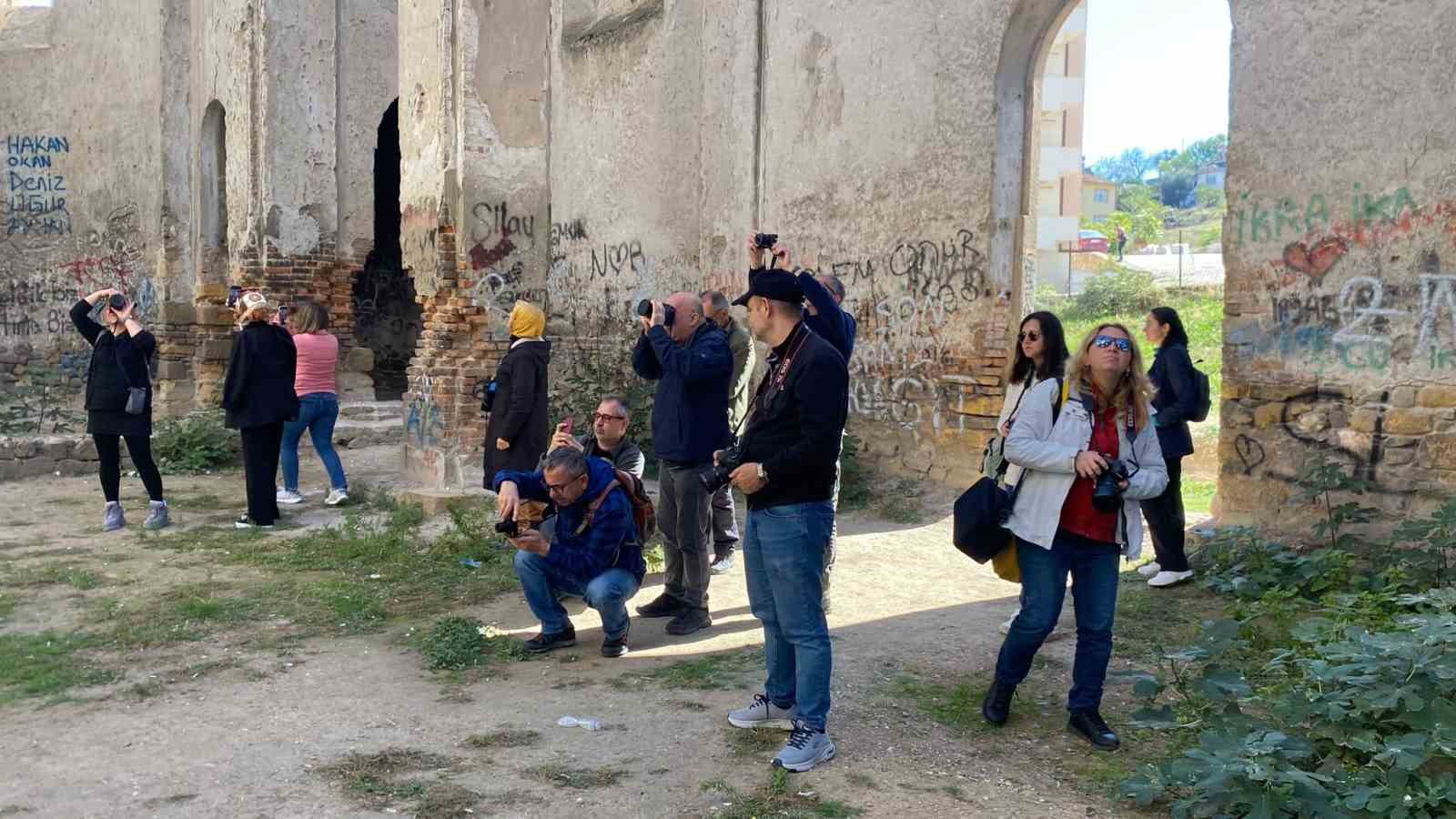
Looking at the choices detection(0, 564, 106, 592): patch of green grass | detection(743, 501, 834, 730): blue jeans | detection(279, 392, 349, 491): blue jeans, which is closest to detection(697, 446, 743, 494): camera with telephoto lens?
detection(743, 501, 834, 730): blue jeans

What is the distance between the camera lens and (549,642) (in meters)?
5.50

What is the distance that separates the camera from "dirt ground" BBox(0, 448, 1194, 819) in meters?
3.81

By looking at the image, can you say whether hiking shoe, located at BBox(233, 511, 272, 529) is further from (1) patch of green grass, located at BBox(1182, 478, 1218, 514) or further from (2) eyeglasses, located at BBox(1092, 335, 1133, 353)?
(1) patch of green grass, located at BBox(1182, 478, 1218, 514)

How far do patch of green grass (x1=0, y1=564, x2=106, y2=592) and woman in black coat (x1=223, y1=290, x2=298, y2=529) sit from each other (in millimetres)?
1579

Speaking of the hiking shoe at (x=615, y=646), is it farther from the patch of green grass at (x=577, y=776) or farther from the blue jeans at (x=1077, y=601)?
the blue jeans at (x=1077, y=601)

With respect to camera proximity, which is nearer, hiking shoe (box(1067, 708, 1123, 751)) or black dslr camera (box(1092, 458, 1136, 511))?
black dslr camera (box(1092, 458, 1136, 511))

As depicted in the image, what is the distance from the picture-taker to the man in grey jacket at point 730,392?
5973 mm

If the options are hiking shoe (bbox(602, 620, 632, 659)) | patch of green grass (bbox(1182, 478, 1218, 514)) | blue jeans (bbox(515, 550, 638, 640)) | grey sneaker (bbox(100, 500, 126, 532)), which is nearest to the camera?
blue jeans (bbox(515, 550, 638, 640))

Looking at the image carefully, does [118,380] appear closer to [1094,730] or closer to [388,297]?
[1094,730]

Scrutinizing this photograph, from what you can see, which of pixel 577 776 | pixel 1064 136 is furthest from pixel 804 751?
pixel 1064 136

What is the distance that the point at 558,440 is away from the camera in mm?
5293

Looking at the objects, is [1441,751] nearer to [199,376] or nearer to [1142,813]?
[1142,813]

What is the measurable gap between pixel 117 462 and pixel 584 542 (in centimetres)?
526

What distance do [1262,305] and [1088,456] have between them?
3562mm
